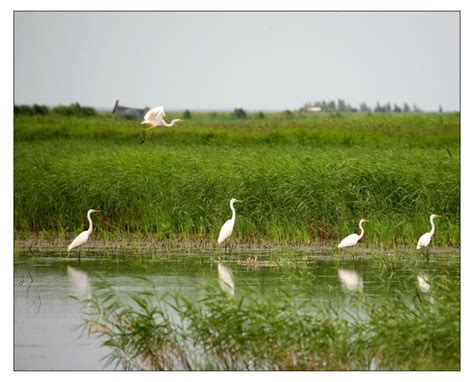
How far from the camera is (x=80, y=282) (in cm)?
1119

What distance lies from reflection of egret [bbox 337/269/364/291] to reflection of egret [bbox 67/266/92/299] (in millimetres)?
2583

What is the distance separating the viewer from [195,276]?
11250 mm

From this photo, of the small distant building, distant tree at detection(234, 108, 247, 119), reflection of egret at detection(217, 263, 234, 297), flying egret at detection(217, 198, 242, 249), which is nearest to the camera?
reflection of egret at detection(217, 263, 234, 297)

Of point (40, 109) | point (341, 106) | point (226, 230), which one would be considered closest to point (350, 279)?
point (226, 230)

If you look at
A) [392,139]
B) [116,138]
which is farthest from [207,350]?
[116,138]

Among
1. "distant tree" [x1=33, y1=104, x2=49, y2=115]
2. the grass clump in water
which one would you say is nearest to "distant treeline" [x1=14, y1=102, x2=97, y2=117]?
"distant tree" [x1=33, y1=104, x2=49, y2=115]

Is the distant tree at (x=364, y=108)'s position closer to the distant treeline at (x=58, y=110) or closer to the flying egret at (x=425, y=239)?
the distant treeline at (x=58, y=110)

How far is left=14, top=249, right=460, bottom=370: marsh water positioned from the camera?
28.9 ft

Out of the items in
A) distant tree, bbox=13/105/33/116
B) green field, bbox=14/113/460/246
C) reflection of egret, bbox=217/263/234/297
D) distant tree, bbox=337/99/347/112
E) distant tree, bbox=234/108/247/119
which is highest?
distant tree, bbox=337/99/347/112

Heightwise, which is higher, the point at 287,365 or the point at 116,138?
the point at 116,138

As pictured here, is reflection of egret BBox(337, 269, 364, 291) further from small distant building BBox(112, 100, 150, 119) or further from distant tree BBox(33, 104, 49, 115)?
small distant building BBox(112, 100, 150, 119)

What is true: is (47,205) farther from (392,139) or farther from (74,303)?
(392,139)
